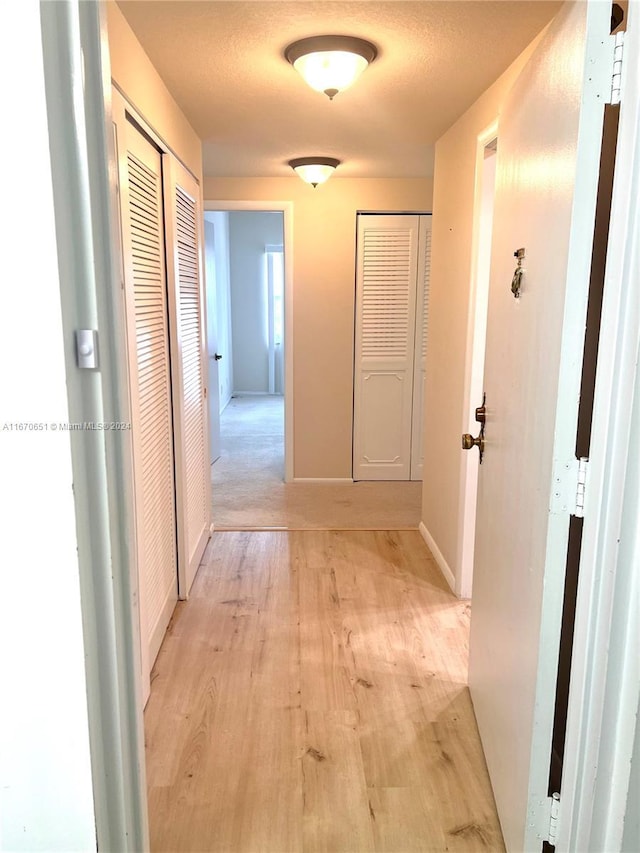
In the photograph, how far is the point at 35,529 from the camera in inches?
39.7

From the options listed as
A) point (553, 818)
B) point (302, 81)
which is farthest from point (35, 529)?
point (302, 81)

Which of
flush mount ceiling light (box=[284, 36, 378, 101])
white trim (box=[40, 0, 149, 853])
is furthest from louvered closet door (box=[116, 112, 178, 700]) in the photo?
white trim (box=[40, 0, 149, 853])

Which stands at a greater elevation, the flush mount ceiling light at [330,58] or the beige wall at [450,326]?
the flush mount ceiling light at [330,58]

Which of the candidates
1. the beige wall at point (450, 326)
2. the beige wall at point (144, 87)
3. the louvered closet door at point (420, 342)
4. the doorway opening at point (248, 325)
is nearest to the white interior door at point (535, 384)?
the beige wall at point (450, 326)

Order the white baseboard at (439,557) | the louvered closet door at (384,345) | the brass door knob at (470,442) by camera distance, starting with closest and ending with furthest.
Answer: the brass door knob at (470,442) < the white baseboard at (439,557) < the louvered closet door at (384,345)

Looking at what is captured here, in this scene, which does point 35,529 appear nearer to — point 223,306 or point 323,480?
point 323,480

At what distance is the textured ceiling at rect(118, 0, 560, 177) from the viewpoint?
1807 millimetres

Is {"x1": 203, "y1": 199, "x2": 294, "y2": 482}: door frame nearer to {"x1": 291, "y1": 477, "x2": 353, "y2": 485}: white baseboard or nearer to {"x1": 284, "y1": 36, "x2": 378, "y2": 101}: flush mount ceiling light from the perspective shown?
{"x1": 291, "y1": 477, "x2": 353, "y2": 485}: white baseboard

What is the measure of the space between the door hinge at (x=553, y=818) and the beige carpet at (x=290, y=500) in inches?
102

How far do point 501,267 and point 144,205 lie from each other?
4.35ft

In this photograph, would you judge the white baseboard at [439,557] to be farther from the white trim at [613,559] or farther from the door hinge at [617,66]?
the door hinge at [617,66]

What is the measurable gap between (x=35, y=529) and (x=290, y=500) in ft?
11.4

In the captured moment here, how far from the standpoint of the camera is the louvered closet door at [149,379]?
2.01 metres

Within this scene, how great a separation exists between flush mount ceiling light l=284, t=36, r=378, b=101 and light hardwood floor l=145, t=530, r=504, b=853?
6.92ft
